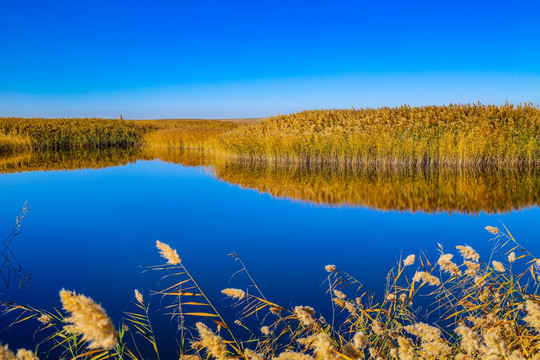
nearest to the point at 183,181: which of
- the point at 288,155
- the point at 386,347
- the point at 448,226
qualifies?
the point at 288,155

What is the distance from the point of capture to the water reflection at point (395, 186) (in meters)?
10.4

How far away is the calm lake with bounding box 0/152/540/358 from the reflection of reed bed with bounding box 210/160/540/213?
49mm

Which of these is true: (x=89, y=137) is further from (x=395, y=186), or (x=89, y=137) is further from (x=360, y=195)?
(x=360, y=195)

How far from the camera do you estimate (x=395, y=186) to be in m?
12.8

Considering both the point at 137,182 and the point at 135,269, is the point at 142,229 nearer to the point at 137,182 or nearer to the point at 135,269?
the point at 135,269

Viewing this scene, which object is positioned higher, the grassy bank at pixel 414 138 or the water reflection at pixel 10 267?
the grassy bank at pixel 414 138

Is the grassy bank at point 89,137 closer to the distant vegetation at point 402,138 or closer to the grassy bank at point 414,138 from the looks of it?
the distant vegetation at point 402,138

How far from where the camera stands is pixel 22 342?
388 cm

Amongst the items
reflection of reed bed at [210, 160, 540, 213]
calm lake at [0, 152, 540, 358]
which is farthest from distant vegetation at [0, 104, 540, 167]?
calm lake at [0, 152, 540, 358]

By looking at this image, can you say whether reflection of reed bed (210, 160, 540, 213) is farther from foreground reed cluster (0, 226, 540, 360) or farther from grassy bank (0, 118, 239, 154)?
grassy bank (0, 118, 239, 154)

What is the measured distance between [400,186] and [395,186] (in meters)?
0.14

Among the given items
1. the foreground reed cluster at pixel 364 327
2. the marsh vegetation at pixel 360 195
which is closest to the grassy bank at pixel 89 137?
the marsh vegetation at pixel 360 195

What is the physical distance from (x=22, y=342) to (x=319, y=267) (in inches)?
130

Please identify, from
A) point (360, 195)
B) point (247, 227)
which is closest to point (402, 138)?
point (360, 195)
